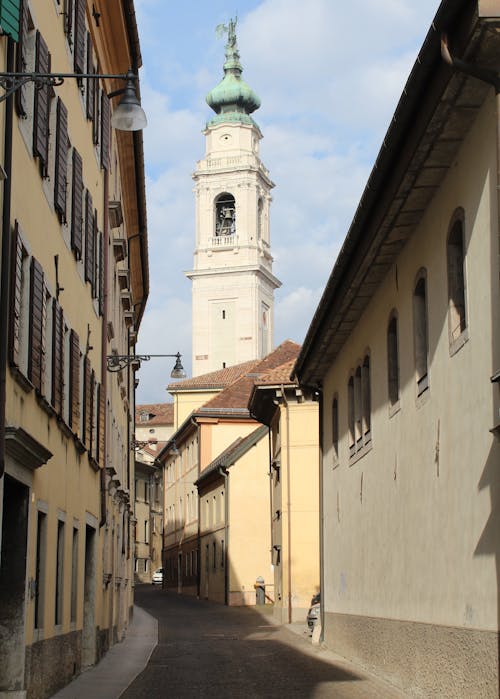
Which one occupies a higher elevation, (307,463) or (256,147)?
(256,147)

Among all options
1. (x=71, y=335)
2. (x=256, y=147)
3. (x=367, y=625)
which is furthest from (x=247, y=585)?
(x=256, y=147)

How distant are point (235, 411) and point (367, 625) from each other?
43024 mm

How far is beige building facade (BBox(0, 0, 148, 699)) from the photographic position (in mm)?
12742

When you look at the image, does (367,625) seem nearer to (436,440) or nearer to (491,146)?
(436,440)

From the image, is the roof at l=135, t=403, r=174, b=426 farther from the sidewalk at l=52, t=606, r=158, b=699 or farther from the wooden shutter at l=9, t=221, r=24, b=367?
the wooden shutter at l=9, t=221, r=24, b=367

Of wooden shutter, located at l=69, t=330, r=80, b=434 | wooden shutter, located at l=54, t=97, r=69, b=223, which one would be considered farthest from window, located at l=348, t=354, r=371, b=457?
wooden shutter, located at l=54, t=97, r=69, b=223

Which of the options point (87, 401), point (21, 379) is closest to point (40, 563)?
point (21, 379)

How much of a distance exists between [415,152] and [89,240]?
848cm

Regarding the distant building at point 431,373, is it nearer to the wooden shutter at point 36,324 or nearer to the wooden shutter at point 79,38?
the wooden shutter at point 36,324

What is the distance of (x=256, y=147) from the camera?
12412cm

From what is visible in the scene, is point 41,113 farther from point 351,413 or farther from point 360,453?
point 351,413

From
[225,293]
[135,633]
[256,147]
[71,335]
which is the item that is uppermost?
[256,147]

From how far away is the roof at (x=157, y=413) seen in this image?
127000 millimetres

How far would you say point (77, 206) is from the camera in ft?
60.3
